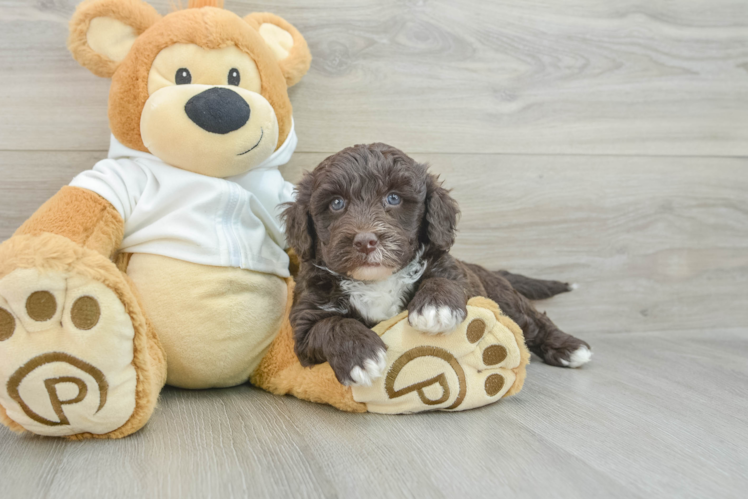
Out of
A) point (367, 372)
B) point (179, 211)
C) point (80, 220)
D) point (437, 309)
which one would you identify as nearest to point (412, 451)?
point (367, 372)

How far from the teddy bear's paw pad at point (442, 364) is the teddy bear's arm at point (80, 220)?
A: 72 cm

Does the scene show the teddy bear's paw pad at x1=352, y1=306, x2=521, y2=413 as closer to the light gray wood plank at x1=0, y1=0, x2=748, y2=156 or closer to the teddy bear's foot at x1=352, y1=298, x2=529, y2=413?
the teddy bear's foot at x1=352, y1=298, x2=529, y2=413

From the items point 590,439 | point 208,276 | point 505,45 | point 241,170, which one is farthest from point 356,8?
point 590,439

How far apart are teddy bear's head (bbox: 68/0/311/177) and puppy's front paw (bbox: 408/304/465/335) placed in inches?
24.5

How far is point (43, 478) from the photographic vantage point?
39.8 inches

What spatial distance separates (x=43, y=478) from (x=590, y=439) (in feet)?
3.56

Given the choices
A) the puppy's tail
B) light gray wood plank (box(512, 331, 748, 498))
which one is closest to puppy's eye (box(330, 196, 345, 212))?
light gray wood plank (box(512, 331, 748, 498))

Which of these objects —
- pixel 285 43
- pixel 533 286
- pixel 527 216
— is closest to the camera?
pixel 285 43

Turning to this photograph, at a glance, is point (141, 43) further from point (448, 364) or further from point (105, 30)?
point (448, 364)

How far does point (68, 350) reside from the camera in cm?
111

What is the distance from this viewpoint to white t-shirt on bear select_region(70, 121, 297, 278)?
1.41m

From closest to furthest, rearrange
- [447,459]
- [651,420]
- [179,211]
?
1. [447,459]
2. [651,420]
3. [179,211]

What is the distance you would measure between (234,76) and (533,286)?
1.29 meters

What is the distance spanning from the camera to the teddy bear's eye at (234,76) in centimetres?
147
